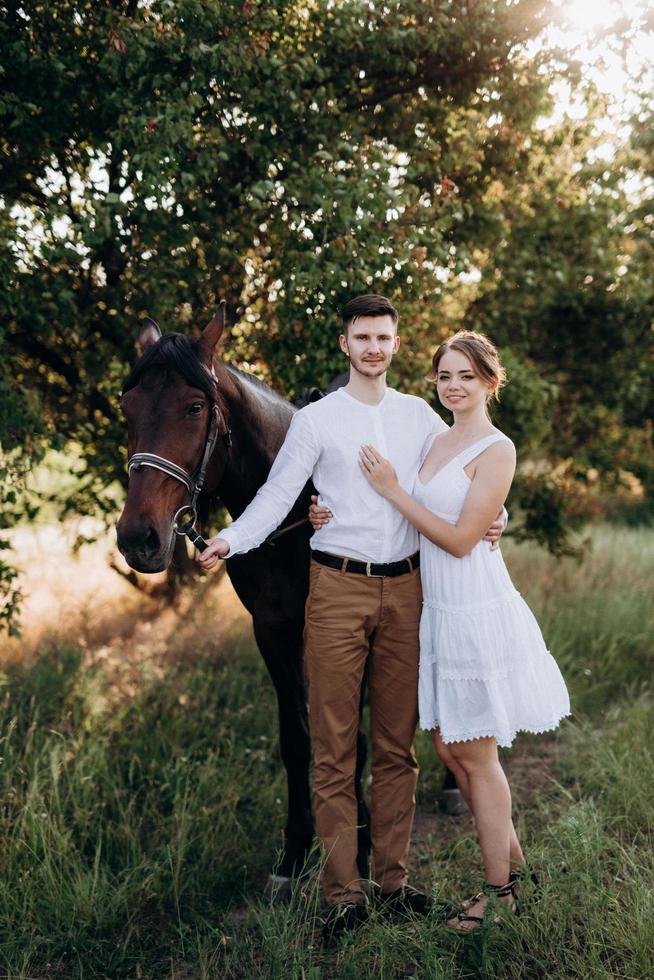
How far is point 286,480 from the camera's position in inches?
117

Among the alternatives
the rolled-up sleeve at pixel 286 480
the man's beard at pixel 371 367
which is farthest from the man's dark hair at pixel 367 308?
the rolled-up sleeve at pixel 286 480

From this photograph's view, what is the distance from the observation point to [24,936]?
2.96 metres

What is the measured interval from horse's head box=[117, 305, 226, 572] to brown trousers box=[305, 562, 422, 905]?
68cm

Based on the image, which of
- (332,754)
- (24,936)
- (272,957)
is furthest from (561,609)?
(24,936)

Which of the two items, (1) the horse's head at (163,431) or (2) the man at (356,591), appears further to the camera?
(2) the man at (356,591)

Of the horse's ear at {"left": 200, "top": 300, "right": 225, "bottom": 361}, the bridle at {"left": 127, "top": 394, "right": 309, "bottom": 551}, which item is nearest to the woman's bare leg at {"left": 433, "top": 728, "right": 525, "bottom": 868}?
the bridle at {"left": 127, "top": 394, "right": 309, "bottom": 551}

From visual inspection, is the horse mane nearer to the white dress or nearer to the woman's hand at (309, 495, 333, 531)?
the woman's hand at (309, 495, 333, 531)

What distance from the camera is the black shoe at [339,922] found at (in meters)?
2.90

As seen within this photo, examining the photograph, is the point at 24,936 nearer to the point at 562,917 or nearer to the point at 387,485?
the point at 562,917

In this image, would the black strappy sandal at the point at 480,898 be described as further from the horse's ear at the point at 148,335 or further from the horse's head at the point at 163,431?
the horse's ear at the point at 148,335

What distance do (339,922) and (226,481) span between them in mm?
1814

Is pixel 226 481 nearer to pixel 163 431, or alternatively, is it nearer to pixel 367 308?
pixel 163 431

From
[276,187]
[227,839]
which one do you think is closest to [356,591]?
[227,839]

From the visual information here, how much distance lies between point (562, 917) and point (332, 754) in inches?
39.2
